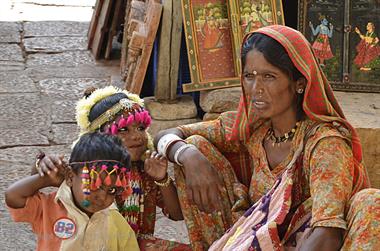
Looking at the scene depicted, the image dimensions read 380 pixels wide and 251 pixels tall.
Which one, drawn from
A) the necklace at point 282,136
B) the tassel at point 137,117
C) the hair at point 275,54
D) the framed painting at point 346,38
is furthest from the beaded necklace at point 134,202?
the framed painting at point 346,38

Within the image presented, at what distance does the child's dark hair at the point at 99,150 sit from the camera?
3.55 meters

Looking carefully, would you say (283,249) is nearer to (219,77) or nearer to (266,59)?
(266,59)

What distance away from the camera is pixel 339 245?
10.7 ft

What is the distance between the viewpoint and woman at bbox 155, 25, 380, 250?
3301 millimetres

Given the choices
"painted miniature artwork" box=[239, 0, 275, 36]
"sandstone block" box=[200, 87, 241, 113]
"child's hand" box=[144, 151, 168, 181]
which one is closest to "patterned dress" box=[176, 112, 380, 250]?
"child's hand" box=[144, 151, 168, 181]

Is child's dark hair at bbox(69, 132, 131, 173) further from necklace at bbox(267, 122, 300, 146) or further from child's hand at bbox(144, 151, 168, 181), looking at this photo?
necklace at bbox(267, 122, 300, 146)

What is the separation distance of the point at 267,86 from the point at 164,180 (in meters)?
0.64

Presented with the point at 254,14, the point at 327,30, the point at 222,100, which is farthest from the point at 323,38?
the point at 222,100

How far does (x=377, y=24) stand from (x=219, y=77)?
107 centimetres

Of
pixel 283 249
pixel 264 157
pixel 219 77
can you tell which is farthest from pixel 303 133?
pixel 219 77

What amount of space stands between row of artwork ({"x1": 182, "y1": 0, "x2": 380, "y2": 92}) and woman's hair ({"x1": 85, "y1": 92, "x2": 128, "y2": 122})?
1906 mm

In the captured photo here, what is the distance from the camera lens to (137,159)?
3.94 metres

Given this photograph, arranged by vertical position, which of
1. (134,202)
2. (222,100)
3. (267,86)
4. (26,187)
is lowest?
(222,100)

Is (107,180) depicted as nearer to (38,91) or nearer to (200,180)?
(200,180)
